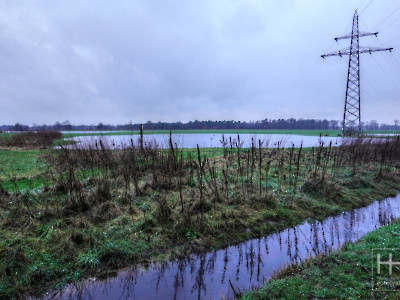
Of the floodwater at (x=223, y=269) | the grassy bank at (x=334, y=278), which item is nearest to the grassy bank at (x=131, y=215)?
the floodwater at (x=223, y=269)

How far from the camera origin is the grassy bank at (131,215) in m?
5.92

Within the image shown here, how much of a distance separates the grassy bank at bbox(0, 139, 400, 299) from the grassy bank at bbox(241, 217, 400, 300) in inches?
97.3

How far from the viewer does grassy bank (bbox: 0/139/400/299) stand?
592 centimetres

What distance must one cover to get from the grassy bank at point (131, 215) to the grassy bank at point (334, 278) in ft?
8.10

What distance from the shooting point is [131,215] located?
8102 millimetres

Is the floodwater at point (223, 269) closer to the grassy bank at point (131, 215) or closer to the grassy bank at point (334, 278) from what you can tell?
the grassy bank at point (131, 215)

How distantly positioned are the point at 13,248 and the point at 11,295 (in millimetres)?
1200

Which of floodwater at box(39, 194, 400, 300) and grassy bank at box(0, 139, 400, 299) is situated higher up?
grassy bank at box(0, 139, 400, 299)

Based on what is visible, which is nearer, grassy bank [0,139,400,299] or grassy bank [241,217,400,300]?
grassy bank [241,217,400,300]

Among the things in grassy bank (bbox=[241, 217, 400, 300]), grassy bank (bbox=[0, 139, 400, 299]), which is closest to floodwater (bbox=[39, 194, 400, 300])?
grassy bank (bbox=[0, 139, 400, 299])

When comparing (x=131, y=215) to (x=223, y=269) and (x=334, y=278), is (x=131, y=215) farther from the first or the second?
(x=334, y=278)

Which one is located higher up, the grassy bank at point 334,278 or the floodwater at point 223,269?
the grassy bank at point 334,278

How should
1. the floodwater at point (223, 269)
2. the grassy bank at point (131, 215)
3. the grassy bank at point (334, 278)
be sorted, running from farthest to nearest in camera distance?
1. the grassy bank at point (131, 215)
2. the floodwater at point (223, 269)
3. the grassy bank at point (334, 278)

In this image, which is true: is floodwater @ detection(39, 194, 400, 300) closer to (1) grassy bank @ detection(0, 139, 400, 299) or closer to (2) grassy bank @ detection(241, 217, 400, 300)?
(1) grassy bank @ detection(0, 139, 400, 299)
